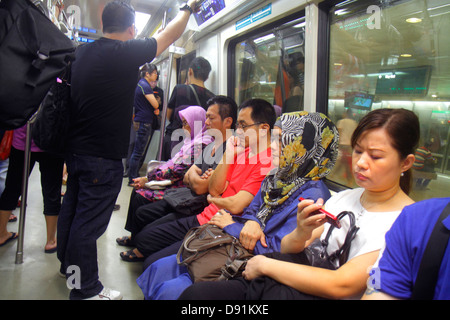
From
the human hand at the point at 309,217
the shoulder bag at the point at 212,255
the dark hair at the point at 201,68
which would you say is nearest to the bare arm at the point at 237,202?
the shoulder bag at the point at 212,255

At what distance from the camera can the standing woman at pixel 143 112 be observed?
14.8ft

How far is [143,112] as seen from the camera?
460 cm

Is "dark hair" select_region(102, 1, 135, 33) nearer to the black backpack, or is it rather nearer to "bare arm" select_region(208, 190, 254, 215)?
the black backpack

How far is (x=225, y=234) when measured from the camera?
153 centimetres

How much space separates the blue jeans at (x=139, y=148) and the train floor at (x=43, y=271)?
1602 mm

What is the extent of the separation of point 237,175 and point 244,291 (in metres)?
0.89

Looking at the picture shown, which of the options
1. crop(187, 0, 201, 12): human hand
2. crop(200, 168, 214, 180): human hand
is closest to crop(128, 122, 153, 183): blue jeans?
crop(200, 168, 214, 180): human hand

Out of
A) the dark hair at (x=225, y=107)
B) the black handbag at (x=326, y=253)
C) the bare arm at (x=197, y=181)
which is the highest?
the dark hair at (x=225, y=107)

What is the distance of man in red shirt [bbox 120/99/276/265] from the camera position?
1846 millimetres

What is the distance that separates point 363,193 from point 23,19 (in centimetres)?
182

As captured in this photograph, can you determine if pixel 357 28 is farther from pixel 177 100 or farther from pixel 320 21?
pixel 177 100

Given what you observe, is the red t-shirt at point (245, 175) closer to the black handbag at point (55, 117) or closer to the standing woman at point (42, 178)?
the black handbag at point (55, 117)

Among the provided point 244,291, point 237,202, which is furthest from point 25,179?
point 244,291
